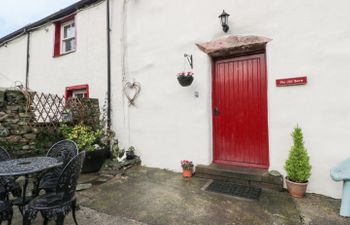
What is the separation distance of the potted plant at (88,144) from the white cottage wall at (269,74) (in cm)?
81

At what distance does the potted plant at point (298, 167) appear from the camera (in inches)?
123

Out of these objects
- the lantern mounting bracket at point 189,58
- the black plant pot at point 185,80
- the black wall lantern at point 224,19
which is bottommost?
the black plant pot at point 185,80

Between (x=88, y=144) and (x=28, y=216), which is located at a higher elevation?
(x=88, y=144)

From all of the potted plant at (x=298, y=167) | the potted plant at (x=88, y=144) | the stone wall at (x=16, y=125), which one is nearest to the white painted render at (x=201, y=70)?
the potted plant at (x=298, y=167)

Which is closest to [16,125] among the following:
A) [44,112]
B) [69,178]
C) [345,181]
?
[44,112]

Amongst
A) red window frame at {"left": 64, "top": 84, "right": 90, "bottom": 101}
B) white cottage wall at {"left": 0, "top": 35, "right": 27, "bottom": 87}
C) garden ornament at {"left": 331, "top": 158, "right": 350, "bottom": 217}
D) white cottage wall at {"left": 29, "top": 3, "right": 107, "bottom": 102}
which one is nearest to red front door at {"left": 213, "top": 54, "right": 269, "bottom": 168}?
garden ornament at {"left": 331, "top": 158, "right": 350, "bottom": 217}

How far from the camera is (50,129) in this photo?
15.7 feet

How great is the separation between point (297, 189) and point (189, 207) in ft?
5.41

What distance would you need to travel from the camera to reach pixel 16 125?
4.28 meters

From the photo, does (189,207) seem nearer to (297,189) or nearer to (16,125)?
(297,189)

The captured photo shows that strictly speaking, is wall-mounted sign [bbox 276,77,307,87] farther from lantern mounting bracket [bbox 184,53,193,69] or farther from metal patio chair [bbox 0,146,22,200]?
metal patio chair [bbox 0,146,22,200]

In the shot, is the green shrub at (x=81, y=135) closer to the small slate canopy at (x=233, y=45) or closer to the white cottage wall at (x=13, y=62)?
the small slate canopy at (x=233, y=45)

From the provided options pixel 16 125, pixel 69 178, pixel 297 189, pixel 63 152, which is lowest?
pixel 297 189

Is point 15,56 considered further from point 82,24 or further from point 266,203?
point 266,203
